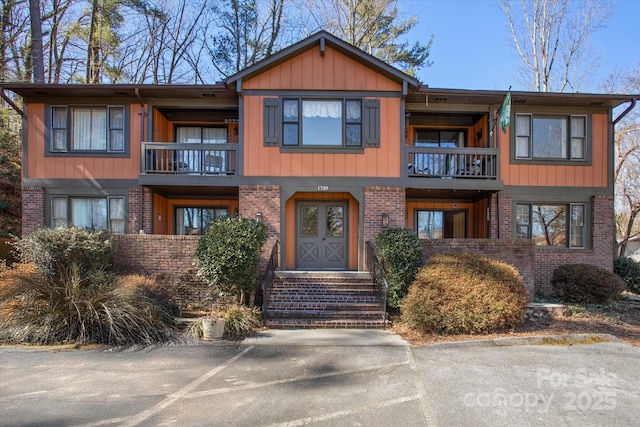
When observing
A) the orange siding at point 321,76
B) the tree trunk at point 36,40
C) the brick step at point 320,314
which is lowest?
the brick step at point 320,314

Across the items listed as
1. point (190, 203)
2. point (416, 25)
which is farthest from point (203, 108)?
point (416, 25)

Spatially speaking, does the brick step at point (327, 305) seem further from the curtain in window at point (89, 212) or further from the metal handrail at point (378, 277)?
the curtain in window at point (89, 212)

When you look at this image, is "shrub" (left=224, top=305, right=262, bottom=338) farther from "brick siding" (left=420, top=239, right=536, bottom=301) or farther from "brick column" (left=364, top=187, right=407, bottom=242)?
"brick siding" (left=420, top=239, right=536, bottom=301)

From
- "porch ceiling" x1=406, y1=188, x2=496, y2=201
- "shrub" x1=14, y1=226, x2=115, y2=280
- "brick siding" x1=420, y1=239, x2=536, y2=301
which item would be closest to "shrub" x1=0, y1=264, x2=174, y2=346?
"shrub" x1=14, y1=226, x2=115, y2=280

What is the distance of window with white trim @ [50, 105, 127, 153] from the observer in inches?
472

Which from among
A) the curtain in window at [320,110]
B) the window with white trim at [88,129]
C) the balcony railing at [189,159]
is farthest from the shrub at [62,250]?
the curtain in window at [320,110]

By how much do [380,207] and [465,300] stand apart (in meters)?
4.39

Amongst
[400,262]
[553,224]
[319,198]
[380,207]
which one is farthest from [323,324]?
[553,224]

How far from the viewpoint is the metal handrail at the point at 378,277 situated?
28.1 ft

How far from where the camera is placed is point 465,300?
293 inches

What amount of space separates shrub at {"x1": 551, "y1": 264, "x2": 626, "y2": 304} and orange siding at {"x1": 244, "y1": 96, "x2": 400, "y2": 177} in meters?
6.38

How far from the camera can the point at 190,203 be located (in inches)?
530

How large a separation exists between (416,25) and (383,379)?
21.4 meters

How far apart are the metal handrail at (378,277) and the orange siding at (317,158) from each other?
237 cm
